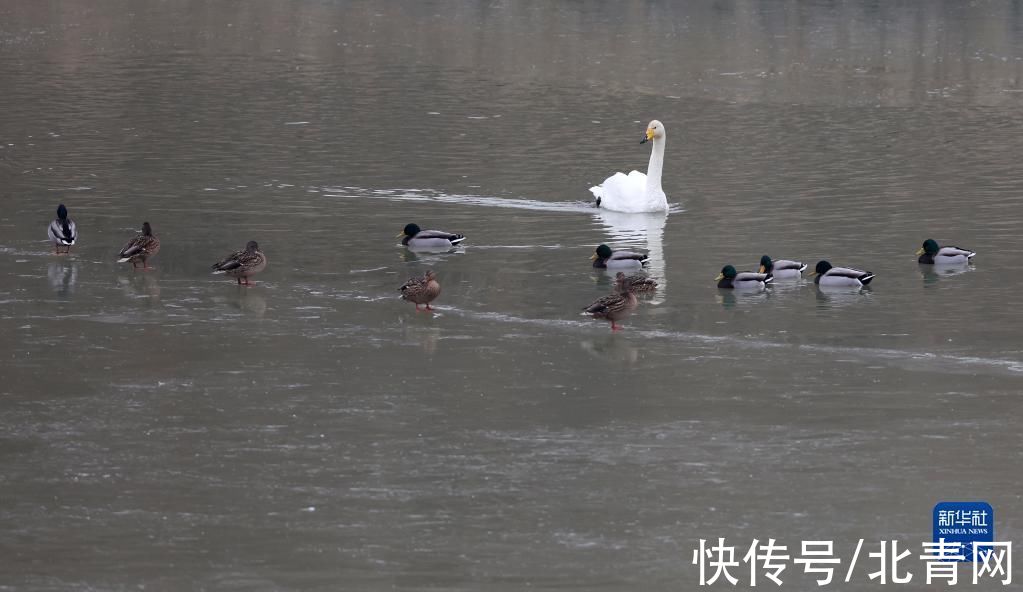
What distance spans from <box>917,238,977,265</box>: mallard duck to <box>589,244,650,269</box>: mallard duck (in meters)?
2.95

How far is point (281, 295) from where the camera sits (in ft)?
51.7

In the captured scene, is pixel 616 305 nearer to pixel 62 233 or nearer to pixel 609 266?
pixel 609 266

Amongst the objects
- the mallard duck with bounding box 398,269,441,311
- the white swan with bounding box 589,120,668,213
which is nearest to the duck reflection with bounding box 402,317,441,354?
the mallard duck with bounding box 398,269,441,311

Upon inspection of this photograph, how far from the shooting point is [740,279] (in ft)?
52.5

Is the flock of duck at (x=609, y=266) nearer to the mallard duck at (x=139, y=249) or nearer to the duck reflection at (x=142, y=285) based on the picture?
the mallard duck at (x=139, y=249)

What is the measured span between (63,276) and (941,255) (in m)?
8.97

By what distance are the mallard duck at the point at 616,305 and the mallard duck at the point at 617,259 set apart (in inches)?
109

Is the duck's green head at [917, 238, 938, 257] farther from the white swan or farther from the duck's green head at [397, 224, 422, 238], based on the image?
the duck's green head at [397, 224, 422, 238]

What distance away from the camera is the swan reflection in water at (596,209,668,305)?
58.8 ft

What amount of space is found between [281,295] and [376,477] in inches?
235

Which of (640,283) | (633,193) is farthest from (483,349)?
(633,193)

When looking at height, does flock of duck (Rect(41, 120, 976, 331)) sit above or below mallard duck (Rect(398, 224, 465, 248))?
below

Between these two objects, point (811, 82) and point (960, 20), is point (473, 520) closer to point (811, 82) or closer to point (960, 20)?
point (811, 82)

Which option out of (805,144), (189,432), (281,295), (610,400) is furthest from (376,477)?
(805,144)
